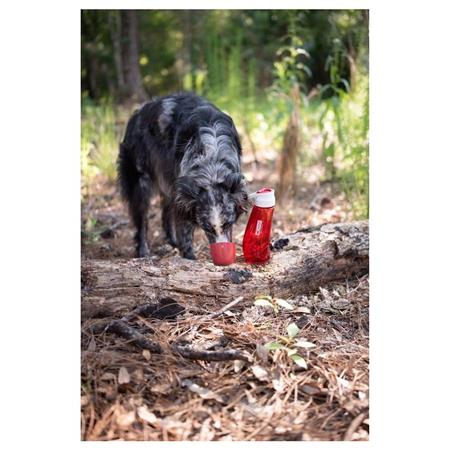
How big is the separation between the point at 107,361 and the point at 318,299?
126cm

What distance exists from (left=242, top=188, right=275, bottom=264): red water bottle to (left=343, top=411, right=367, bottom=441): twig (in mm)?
1103

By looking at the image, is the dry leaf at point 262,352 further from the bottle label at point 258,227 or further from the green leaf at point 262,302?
the bottle label at point 258,227

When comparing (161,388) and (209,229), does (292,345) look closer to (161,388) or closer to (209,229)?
(161,388)

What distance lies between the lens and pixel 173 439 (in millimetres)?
2455

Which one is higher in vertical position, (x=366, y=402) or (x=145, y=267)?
(x=145, y=267)

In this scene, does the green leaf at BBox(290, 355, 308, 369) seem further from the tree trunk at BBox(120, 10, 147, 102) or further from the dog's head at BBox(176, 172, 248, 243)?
the tree trunk at BBox(120, 10, 147, 102)

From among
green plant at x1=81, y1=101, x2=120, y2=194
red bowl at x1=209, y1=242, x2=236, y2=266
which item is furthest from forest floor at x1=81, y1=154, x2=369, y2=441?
green plant at x1=81, y1=101, x2=120, y2=194

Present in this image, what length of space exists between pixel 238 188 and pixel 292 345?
110 cm

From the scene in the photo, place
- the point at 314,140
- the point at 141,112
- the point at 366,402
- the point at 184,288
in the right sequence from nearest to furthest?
the point at 366,402, the point at 184,288, the point at 141,112, the point at 314,140

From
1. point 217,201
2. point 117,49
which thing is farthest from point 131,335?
point 117,49

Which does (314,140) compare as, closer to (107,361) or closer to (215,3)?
(215,3)

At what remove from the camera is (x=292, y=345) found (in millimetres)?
2879

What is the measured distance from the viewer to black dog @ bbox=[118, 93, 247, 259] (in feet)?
11.7
